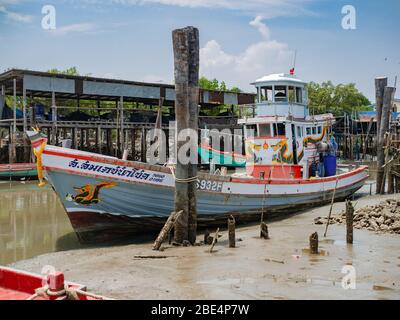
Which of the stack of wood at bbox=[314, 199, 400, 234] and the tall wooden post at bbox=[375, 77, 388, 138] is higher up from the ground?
the tall wooden post at bbox=[375, 77, 388, 138]

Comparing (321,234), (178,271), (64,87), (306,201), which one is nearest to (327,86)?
(64,87)

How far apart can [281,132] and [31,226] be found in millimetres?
9308

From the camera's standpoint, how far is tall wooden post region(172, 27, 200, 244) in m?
10.5

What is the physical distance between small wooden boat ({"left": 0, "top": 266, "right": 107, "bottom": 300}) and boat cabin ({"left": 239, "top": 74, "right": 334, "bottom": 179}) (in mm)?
11416

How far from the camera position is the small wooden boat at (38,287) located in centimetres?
498

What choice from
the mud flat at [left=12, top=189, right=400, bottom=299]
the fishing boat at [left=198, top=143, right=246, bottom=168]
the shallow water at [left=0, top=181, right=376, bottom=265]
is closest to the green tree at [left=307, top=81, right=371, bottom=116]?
the fishing boat at [left=198, top=143, right=246, bottom=168]

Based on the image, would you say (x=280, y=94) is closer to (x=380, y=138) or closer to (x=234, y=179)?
(x=234, y=179)

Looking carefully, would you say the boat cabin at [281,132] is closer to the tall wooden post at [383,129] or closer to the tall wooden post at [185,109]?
the tall wooden post at [383,129]

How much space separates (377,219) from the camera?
1260 cm

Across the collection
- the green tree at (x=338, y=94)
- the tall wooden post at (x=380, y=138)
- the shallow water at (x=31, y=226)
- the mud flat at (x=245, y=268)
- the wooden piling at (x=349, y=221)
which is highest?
the green tree at (x=338, y=94)

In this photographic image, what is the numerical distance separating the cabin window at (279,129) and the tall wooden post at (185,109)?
6.50 metres

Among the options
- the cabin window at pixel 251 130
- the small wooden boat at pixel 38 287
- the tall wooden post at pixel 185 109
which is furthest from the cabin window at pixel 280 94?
the small wooden boat at pixel 38 287

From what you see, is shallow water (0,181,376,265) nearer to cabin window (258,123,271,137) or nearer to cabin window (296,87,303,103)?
cabin window (296,87,303,103)
